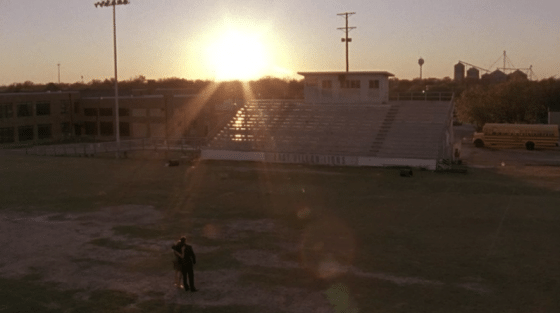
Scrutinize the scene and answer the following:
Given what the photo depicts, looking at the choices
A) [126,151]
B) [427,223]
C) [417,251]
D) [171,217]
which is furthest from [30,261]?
[126,151]

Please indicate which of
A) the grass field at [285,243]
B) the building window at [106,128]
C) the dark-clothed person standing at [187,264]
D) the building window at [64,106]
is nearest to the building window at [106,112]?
the building window at [106,128]

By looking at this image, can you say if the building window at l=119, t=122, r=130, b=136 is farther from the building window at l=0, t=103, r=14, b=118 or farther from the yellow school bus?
the yellow school bus

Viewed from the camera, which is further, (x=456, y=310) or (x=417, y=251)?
(x=417, y=251)

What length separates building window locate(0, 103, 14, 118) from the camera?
71375mm

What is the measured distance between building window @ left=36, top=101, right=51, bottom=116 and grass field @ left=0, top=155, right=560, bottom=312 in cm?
4435

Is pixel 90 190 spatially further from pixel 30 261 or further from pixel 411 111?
pixel 411 111

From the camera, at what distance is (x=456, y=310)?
13688 millimetres

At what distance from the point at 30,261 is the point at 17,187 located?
17.0 m

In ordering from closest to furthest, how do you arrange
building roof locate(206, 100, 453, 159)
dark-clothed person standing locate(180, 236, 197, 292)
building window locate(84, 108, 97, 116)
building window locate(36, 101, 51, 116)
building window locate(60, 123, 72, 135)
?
dark-clothed person standing locate(180, 236, 197, 292) < building roof locate(206, 100, 453, 159) < building window locate(36, 101, 51, 116) < building window locate(60, 123, 72, 135) < building window locate(84, 108, 97, 116)

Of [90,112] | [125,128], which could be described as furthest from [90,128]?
[125,128]

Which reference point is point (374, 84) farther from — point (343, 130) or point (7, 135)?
point (7, 135)

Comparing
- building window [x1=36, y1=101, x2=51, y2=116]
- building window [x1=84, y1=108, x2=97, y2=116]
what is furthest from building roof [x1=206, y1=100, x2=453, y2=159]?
building window [x1=36, y1=101, x2=51, y2=116]

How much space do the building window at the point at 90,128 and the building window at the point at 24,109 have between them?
872 cm

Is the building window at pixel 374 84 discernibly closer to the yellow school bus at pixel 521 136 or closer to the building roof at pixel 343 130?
the building roof at pixel 343 130
